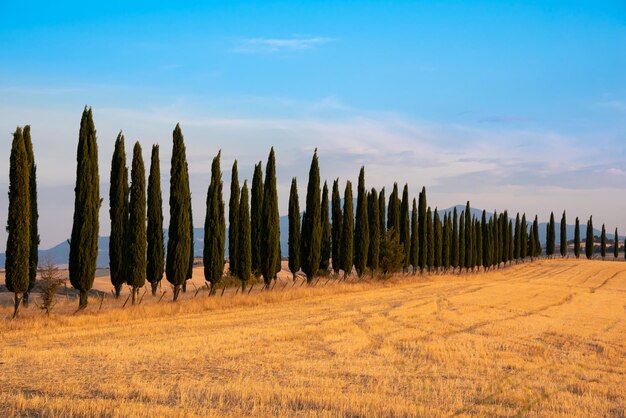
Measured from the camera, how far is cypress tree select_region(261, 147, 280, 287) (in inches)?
1683

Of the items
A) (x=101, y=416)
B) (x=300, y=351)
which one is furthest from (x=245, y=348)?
(x=101, y=416)

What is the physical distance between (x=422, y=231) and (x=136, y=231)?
147ft

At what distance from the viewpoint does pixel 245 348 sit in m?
19.5

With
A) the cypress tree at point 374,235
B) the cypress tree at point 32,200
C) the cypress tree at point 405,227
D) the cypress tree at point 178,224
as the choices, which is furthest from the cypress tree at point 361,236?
the cypress tree at point 32,200

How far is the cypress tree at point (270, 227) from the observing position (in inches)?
1683

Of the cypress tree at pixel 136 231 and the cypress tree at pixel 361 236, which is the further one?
the cypress tree at pixel 361 236

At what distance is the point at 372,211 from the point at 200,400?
1779 inches

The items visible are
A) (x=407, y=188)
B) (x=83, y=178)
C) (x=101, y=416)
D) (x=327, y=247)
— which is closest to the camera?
(x=101, y=416)

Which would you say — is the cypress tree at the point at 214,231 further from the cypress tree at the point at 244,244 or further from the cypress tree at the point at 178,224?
the cypress tree at the point at 178,224

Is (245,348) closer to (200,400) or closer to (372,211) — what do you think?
(200,400)

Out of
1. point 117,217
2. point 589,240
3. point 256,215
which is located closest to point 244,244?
point 256,215

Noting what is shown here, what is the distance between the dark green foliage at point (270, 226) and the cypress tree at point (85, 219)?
582 inches

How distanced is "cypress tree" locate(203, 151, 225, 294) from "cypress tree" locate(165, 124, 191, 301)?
338cm

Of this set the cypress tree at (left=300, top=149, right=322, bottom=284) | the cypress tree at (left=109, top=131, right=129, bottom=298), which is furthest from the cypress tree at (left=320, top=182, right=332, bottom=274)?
the cypress tree at (left=109, top=131, right=129, bottom=298)
